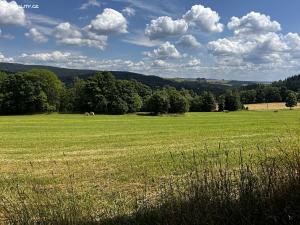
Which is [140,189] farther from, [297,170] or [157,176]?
[297,170]

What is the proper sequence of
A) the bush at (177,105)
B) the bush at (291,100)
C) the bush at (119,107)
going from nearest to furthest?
1. the bush at (119,107)
2. the bush at (177,105)
3. the bush at (291,100)

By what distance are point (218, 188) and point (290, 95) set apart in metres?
158

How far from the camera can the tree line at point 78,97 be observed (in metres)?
116

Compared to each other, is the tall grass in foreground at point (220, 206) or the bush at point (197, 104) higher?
the tall grass in foreground at point (220, 206)

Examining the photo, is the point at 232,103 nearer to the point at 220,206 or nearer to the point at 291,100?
the point at 291,100

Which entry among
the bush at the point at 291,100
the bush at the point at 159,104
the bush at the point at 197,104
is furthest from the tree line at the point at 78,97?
the bush at the point at 291,100

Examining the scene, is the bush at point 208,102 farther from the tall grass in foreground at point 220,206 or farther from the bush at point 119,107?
the tall grass in foreground at point 220,206

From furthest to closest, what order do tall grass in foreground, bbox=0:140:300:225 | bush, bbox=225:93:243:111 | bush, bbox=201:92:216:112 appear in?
1. bush, bbox=225:93:243:111
2. bush, bbox=201:92:216:112
3. tall grass in foreground, bbox=0:140:300:225

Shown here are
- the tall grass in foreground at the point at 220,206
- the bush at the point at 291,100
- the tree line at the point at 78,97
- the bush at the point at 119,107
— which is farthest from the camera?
the bush at the point at 291,100

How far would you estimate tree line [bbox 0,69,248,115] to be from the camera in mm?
115562

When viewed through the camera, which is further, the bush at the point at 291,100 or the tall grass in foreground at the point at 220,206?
the bush at the point at 291,100

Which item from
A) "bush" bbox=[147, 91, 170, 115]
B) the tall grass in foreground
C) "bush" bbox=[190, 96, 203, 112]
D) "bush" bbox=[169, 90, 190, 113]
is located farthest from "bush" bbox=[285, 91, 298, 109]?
the tall grass in foreground

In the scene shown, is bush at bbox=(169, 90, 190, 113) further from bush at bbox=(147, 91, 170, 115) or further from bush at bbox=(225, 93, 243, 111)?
bush at bbox=(225, 93, 243, 111)

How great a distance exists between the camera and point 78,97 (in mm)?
126938
